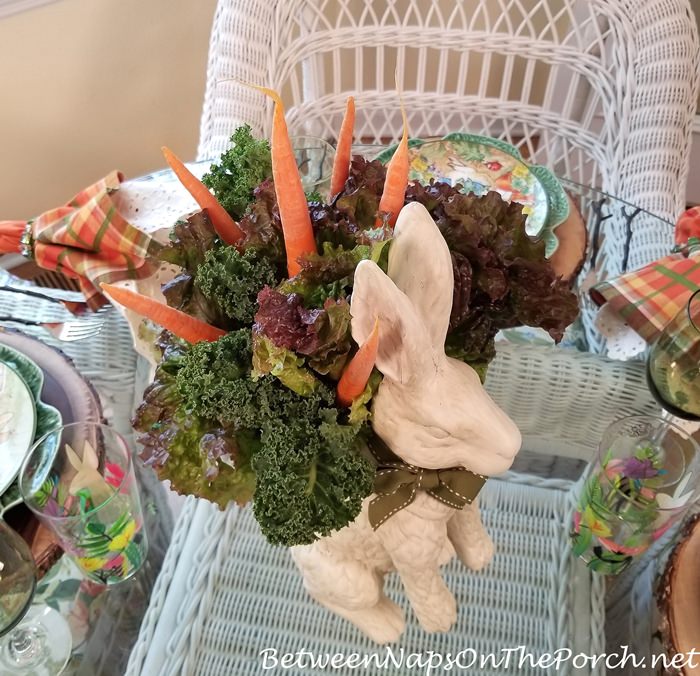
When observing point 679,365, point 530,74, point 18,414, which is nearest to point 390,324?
point 679,365

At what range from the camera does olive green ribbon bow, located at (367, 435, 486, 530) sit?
0.47 meters

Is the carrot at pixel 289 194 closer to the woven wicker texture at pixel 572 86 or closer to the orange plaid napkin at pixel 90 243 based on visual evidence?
the orange plaid napkin at pixel 90 243

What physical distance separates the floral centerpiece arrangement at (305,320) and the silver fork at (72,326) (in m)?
0.41

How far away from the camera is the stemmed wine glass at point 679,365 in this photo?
2.10ft

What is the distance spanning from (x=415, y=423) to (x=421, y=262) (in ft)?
0.36

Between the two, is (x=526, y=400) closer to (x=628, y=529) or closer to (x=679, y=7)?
(x=628, y=529)

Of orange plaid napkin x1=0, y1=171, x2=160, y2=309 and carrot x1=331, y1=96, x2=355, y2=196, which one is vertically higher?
carrot x1=331, y1=96, x2=355, y2=196

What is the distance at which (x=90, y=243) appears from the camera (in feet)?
2.57

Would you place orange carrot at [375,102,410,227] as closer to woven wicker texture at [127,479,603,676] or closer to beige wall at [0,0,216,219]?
woven wicker texture at [127,479,603,676]

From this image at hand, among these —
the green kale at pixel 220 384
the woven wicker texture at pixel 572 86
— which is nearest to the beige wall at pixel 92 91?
the woven wicker texture at pixel 572 86

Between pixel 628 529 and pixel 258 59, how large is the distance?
0.94 meters

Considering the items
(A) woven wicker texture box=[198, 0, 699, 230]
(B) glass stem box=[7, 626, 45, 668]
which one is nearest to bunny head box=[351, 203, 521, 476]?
(B) glass stem box=[7, 626, 45, 668]

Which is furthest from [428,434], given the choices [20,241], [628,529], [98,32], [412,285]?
[98,32]

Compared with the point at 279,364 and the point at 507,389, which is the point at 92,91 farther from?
the point at 279,364
